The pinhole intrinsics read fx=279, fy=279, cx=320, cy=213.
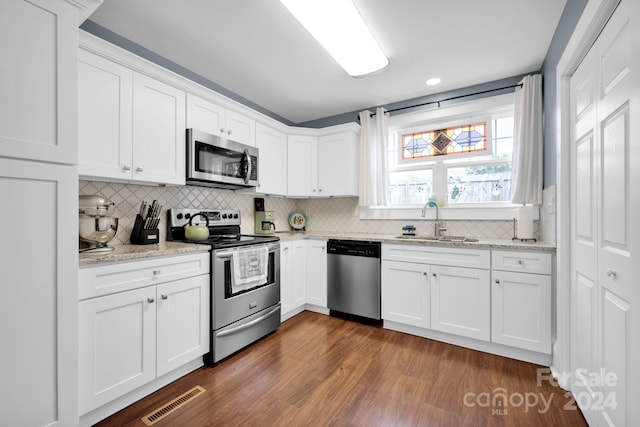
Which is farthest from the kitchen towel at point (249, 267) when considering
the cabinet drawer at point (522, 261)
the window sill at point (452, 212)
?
the cabinet drawer at point (522, 261)

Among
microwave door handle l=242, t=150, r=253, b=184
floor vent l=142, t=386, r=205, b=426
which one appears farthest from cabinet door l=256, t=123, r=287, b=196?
floor vent l=142, t=386, r=205, b=426

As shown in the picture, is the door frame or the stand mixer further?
the door frame

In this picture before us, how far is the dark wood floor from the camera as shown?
1575 mm

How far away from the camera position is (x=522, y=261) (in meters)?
2.17

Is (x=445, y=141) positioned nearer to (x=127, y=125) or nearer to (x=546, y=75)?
(x=546, y=75)

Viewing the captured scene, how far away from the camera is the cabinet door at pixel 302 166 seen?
3.45m

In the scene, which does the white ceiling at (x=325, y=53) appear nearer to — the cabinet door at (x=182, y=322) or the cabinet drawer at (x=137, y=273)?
the cabinet drawer at (x=137, y=273)

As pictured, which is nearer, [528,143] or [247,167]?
[528,143]

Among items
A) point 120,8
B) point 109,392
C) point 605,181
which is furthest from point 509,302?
point 120,8

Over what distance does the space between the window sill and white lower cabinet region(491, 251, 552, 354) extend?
0.67 meters

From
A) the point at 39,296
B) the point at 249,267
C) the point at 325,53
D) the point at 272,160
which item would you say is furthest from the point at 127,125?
the point at 325,53

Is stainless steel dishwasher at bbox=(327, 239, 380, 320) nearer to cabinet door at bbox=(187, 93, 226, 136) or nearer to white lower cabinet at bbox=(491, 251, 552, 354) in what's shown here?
white lower cabinet at bbox=(491, 251, 552, 354)

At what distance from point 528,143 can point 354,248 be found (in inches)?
74.0

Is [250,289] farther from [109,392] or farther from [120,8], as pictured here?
[120,8]
